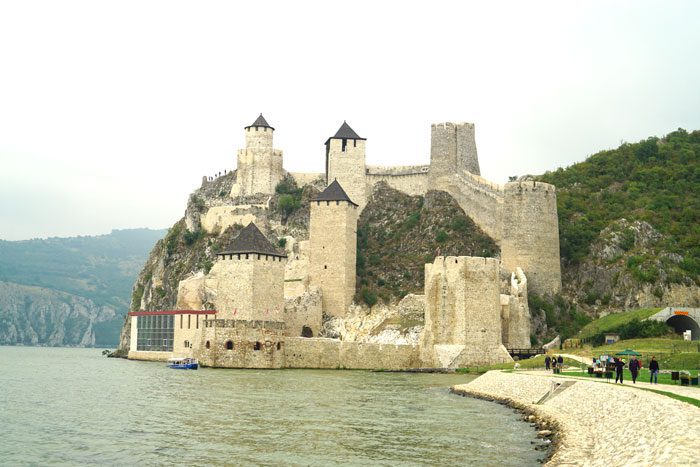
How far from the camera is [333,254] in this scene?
54375 millimetres

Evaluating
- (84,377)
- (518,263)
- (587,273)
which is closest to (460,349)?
(518,263)

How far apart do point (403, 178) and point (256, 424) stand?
4284 cm

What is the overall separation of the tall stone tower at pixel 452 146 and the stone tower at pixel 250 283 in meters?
18.4

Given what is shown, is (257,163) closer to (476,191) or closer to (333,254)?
(333,254)

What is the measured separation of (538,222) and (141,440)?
1409 inches

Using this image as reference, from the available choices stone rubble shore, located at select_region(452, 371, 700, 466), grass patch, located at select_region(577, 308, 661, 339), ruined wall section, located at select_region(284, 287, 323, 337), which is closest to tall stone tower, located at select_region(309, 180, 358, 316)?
ruined wall section, located at select_region(284, 287, 323, 337)

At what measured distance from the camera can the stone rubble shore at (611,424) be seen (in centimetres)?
1345

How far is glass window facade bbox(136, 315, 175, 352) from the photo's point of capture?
2069 inches

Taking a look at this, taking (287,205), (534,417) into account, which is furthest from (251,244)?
(534,417)

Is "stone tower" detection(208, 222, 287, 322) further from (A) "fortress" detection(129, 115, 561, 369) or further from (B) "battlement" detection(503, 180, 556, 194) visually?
(B) "battlement" detection(503, 180, 556, 194)

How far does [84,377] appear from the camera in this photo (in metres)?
42.5

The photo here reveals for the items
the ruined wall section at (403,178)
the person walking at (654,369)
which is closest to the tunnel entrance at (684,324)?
the person walking at (654,369)

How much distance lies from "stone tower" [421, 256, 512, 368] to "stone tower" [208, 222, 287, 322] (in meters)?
8.45

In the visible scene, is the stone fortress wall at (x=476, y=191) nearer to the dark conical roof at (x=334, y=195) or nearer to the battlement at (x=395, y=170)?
the battlement at (x=395, y=170)
